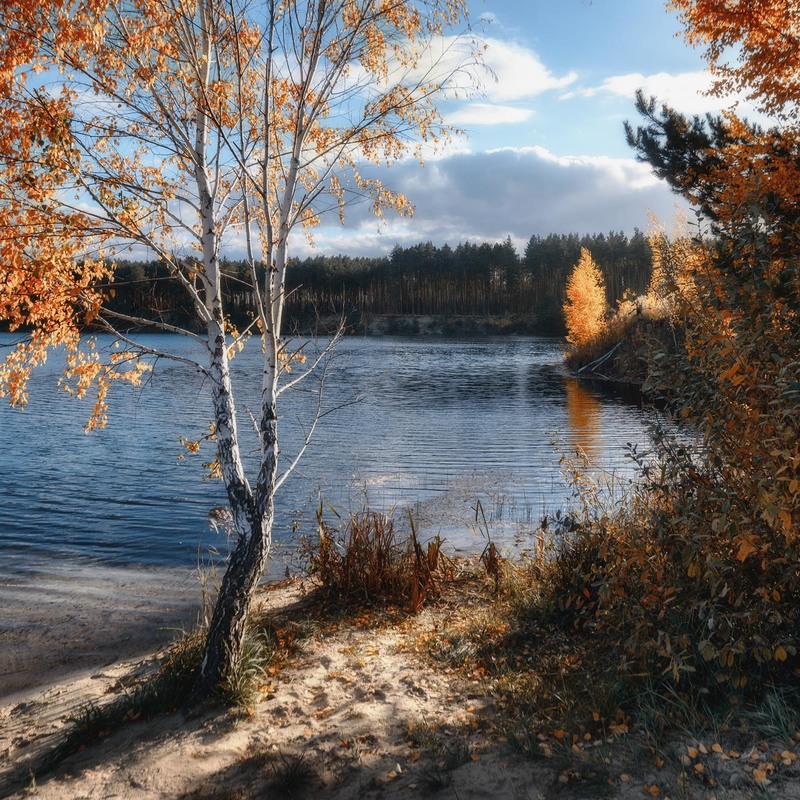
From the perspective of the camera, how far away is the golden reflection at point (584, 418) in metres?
20.8

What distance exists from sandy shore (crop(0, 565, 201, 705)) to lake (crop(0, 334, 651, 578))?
569 millimetres

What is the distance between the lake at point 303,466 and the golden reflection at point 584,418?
8 cm

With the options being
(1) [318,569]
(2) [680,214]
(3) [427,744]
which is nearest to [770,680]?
(3) [427,744]

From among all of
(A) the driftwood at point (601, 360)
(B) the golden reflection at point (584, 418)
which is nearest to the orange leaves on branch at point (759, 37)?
(B) the golden reflection at point (584, 418)

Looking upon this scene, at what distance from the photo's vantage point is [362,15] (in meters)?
6.15

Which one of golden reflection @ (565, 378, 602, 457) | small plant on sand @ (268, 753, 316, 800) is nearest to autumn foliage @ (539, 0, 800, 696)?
small plant on sand @ (268, 753, 316, 800)

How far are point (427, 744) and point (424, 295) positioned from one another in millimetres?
107468

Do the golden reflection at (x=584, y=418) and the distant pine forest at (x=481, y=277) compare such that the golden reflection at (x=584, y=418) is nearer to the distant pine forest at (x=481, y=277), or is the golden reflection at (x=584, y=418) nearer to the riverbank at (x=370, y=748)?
the riverbank at (x=370, y=748)

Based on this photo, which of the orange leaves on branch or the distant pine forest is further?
the distant pine forest

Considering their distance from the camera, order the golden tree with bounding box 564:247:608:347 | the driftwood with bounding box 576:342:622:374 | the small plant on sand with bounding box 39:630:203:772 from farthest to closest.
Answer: the golden tree with bounding box 564:247:608:347 → the driftwood with bounding box 576:342:622:374 → the small plant on sand with bounding box 39:630:203:772

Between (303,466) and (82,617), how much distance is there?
8.82 metres

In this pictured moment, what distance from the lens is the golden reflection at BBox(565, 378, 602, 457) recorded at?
20.8 metres

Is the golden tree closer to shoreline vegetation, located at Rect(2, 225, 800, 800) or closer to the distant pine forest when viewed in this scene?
shoreline vegetation, located at Rect(2, 225, 800, 800)

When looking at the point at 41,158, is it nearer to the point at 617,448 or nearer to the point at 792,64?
Answer: the point at 792,64
